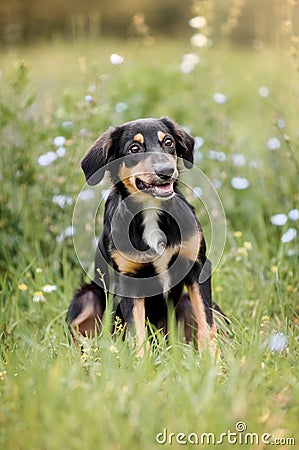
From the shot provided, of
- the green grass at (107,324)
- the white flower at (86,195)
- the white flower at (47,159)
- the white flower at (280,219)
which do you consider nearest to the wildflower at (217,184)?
the green grass at (107,324)

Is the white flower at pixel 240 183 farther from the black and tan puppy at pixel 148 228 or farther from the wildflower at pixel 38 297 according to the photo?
the wildflower at pixel 38 297

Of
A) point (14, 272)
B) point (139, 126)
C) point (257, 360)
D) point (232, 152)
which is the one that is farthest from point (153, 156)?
point (232, 152)

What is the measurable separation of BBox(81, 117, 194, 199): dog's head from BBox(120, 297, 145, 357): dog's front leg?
569 mm

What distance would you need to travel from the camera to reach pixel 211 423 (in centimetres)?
238

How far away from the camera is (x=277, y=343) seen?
127 inches

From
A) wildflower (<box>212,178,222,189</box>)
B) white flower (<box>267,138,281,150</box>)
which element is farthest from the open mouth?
white flower (<box>267,138,281,150</box>)

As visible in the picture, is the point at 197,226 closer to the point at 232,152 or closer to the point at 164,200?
the point at 164,200

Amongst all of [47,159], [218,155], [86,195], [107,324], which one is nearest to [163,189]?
[107,324]

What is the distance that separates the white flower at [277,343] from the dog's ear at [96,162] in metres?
1.24

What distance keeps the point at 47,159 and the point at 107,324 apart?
174 centimetres

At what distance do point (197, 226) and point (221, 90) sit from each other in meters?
3.56

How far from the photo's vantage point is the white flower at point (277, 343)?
3.19 m

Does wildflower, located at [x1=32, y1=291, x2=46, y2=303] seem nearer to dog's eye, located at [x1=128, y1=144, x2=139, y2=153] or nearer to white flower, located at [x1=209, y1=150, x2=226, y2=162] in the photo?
dog's eye, located at [x1=128, y1=144, x2=139, y2=153]

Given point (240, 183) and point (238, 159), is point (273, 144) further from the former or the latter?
point (240, 183)
